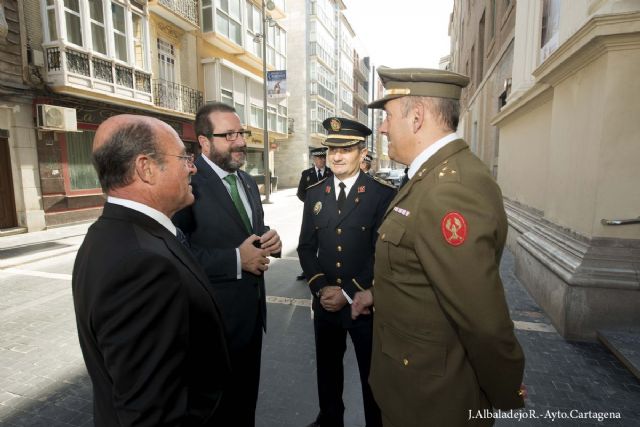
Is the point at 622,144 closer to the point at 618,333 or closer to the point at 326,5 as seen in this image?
the point at 618,333

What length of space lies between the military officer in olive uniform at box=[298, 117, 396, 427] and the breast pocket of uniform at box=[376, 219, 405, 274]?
2.96 feet

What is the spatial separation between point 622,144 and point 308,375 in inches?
156

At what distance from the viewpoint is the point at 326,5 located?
36.4 metres

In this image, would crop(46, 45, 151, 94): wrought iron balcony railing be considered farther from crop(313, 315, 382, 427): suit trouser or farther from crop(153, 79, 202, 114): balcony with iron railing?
crop(313, 315, 382, 427): suit trouser

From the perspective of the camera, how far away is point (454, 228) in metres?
1.40

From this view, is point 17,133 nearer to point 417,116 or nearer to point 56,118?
point 56,118

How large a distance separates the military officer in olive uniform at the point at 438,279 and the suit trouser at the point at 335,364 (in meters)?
0.68

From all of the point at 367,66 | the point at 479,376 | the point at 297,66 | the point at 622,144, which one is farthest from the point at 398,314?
the point at 367,66

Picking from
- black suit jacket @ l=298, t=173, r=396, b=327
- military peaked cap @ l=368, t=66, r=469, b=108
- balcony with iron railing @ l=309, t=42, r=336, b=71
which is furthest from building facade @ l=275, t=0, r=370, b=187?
military peaked cap @ l=368, t=66, r=469, b=108

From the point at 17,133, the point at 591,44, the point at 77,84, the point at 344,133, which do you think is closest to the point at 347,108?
the point at 77,84

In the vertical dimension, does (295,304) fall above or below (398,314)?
below

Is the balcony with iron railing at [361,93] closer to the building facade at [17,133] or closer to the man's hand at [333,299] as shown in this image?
the building facade at [17,133]

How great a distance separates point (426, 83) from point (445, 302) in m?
1.04

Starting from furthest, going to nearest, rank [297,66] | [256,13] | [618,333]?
[297,66], [256,13], [618,333]
